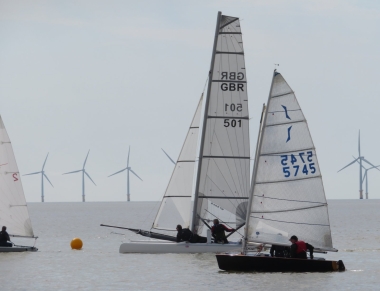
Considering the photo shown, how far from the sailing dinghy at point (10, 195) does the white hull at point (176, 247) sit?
5622mm

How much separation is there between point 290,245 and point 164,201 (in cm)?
1183

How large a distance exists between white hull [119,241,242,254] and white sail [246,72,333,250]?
293 inches

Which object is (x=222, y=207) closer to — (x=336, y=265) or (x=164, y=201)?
(x=164, y=201)

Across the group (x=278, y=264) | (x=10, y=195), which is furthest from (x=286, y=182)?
(x=10, y=195)

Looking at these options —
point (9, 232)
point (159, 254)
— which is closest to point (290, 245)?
point (159, 254)

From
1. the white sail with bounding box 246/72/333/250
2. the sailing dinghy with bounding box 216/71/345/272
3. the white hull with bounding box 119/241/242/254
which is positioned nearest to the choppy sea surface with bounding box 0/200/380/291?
the white hull with bounding box 119/241/242/254

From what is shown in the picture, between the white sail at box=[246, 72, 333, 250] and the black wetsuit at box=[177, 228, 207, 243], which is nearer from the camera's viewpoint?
the white sail at box=[246, 72, 333, 250]

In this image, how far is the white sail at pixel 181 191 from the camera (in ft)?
156

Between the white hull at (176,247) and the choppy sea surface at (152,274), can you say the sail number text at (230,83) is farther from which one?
the choppy sea surface at (152,274)

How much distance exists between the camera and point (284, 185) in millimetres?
37344

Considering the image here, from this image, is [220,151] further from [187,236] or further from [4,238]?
[4,238]

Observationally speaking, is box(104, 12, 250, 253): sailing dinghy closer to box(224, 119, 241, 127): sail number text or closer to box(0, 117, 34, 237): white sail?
box(224, 119, 241, 127): sail number text

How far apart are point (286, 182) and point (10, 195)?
1755cm

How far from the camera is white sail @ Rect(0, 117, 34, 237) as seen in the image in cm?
4931
